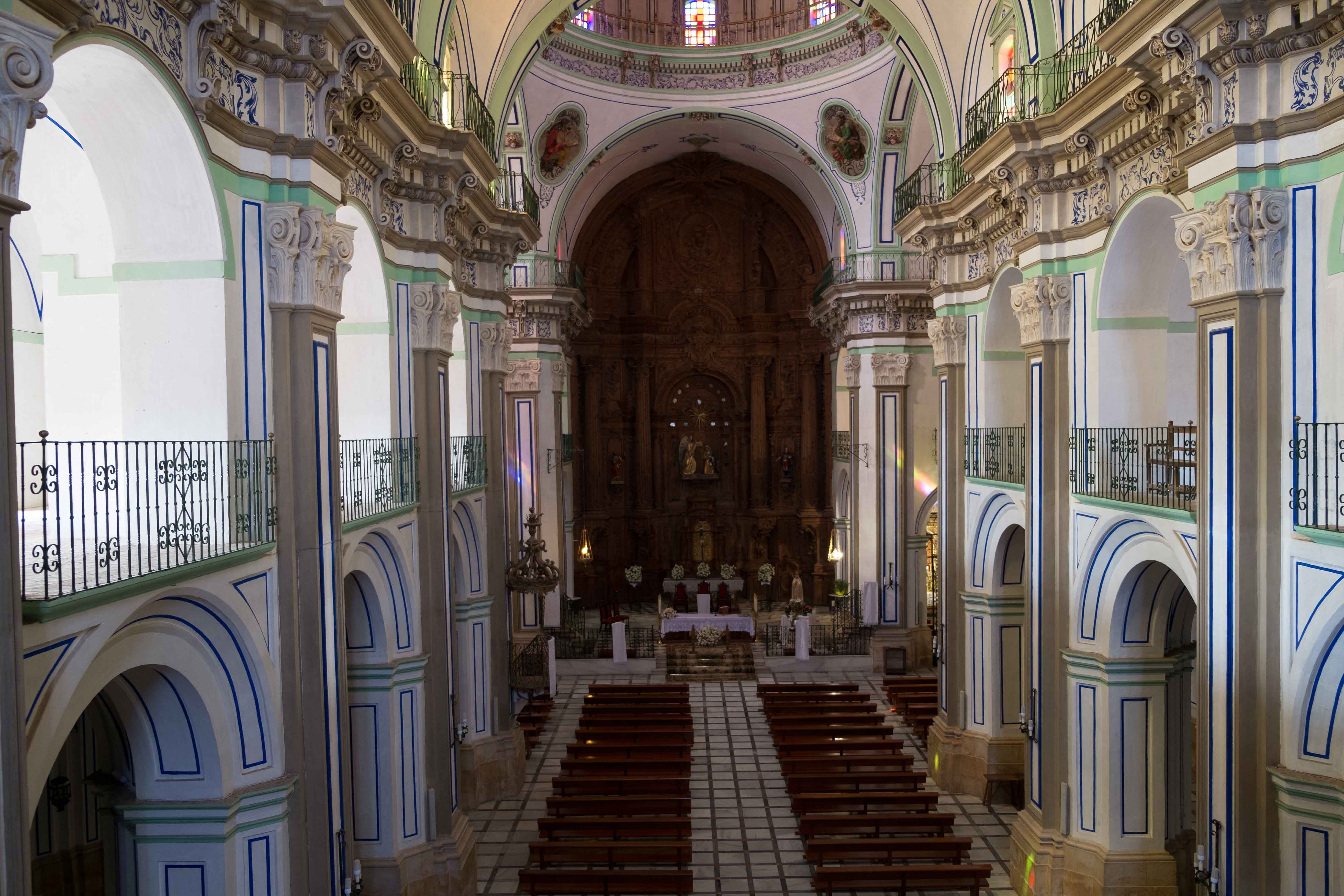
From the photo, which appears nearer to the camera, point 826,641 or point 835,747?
point 835,747

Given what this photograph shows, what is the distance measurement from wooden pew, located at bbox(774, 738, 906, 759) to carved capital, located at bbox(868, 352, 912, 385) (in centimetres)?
941

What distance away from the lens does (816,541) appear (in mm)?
31812

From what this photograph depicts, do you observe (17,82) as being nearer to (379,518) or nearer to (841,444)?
(379,518)

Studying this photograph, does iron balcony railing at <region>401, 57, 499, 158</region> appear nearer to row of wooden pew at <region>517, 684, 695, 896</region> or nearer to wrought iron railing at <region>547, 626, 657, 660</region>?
row of wooden pew at <region>517, 684, 695, 896</region>

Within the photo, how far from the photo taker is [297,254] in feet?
28.2

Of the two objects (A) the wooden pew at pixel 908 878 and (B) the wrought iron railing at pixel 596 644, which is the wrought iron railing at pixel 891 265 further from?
(A) the wooden pew at pixel 908 878

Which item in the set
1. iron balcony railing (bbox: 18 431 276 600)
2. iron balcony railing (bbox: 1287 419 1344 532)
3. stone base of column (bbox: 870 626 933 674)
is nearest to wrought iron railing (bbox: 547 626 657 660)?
stone base of column (bbox: 870 626 933 674)

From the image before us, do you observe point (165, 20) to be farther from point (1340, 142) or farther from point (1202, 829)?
point (1202, 829)

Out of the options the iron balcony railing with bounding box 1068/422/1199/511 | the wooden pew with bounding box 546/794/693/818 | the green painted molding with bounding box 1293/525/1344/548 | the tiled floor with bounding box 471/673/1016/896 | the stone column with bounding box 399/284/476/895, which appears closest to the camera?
the green painted molding with bounding box 1293/525/1344/548

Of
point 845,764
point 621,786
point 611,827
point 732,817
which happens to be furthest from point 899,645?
point 611,827

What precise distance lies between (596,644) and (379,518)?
53.1 feet

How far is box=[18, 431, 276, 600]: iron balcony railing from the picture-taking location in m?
6.47

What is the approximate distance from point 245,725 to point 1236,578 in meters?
8.24

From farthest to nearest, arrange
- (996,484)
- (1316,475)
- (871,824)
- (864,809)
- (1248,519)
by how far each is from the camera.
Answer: (996,484)
(864,809)
(871,824)
(1248,519)
(1316,475)
